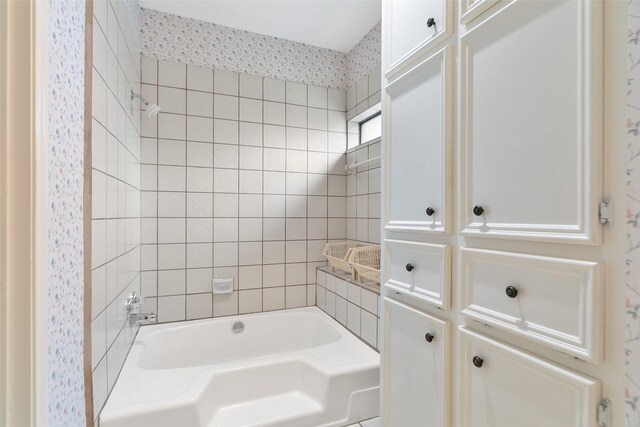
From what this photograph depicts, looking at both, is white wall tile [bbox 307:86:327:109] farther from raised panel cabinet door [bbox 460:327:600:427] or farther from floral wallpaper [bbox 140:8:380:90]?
raised panel cabinet door [bbox 460:327:600:427]

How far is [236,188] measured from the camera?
2271 mm

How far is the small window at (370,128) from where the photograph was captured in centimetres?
239

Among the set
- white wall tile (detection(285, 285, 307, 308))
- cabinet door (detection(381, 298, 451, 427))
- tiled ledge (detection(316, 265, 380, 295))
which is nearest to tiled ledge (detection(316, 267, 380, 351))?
tiled ledge (detection(316, 265, 380, 295))

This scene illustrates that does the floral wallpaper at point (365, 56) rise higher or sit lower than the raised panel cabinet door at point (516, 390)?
higher

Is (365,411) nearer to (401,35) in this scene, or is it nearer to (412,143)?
(412,143)

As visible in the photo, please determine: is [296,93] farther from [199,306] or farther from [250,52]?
[199,306]

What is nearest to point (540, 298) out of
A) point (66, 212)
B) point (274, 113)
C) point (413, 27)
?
point (413, 27)

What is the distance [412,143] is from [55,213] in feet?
3.44

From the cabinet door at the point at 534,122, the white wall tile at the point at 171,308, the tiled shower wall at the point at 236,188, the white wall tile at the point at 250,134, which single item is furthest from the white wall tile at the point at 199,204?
the cabinet door at the point at 534,122

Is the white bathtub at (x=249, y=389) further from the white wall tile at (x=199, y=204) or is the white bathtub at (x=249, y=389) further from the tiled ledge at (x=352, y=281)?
the white wall tile at (x=199, y=204)

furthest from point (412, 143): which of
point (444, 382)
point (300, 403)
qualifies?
point (300, 403)

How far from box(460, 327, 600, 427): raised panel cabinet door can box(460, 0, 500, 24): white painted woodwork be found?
830 millimetres

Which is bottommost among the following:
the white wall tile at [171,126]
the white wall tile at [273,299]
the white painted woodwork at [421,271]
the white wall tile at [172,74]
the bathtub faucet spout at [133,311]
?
the white wall tile at [273,299]

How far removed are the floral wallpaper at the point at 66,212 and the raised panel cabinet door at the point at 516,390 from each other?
1.06 metres
